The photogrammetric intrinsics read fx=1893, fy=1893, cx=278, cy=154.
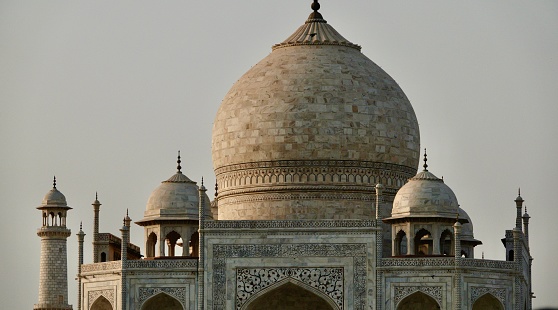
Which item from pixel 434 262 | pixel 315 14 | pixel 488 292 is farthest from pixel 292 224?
pixel 315 14

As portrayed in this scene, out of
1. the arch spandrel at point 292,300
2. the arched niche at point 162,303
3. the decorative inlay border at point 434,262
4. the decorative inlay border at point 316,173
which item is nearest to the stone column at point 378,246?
the decorative inlay border at point 434,262

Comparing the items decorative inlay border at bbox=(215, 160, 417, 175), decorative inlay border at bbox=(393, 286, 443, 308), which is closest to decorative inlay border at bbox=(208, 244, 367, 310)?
decorative inlay border at bbox=(393, 286, 443, 308)

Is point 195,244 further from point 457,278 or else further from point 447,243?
point 457,278

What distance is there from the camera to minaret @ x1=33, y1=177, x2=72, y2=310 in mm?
42375

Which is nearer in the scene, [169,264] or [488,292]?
[488,292]

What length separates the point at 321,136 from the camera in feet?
126

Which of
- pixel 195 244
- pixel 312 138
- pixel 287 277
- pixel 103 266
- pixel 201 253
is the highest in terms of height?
pixel 312 138

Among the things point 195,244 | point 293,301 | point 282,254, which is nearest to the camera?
point 282,254

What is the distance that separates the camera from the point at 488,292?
3581 cm

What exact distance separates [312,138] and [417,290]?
461 cm

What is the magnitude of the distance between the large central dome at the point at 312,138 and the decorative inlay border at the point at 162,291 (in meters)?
3.15

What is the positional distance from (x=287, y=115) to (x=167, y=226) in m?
3.46

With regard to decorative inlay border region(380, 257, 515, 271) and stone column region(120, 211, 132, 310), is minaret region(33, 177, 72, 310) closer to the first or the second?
stone column region(120, 211, 132, 310)

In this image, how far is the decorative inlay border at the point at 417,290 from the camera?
35375 mm
